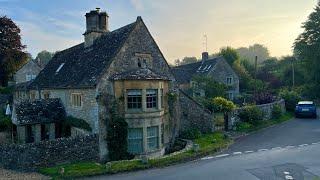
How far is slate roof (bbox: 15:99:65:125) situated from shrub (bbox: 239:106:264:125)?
16310 millimetres

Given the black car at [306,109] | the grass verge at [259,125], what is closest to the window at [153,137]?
the grass verge at [259,125]

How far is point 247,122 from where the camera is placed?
106ft

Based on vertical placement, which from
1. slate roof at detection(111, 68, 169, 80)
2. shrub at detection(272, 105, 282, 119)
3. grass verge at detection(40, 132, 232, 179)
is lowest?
grass verge at detection(40, 132, 232, 179)

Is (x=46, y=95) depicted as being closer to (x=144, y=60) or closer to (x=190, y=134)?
(x=144, y=60)

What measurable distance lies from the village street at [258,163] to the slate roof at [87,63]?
876 centimetres

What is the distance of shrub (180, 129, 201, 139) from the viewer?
27.7 m

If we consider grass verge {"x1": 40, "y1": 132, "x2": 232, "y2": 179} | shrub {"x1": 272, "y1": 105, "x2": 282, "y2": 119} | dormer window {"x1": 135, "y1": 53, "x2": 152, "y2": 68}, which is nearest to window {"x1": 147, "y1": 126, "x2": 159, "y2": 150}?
grass verge {"x1": 40, "y1": 132, "x2": 232, "y2": 179}

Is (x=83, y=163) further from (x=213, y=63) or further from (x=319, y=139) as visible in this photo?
(x=213, y=63)

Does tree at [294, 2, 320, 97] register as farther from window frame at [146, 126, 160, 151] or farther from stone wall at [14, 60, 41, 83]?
stone wall at [14, 60, 41, 83]

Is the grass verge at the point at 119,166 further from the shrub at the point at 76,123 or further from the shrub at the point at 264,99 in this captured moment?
the shrub at the point at 264,99

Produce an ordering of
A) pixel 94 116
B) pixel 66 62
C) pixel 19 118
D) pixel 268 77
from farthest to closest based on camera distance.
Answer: pixel 268 77 < pixel 66 62 < pixel 19 118 < pixel 94 116

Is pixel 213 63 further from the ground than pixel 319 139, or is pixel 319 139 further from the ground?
pixel 213 63

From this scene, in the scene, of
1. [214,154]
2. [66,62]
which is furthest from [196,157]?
[66,62]

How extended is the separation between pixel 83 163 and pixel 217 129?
44.2 feet
